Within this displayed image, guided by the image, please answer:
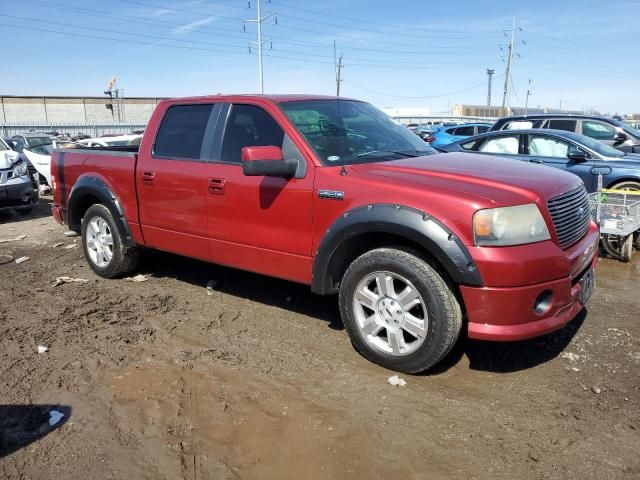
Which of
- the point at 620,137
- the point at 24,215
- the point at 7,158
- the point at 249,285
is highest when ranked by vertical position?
the point at 620,137

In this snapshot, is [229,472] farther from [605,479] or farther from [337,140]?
[337,140]

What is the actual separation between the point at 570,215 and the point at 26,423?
3.68 metres

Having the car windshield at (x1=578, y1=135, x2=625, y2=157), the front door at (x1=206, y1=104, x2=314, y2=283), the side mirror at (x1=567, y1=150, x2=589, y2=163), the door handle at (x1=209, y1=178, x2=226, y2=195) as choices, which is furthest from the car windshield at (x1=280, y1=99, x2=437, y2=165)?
the car windshield at (x1=578, y1=135, x2=625, y2=157)

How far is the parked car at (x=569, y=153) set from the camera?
298 inches

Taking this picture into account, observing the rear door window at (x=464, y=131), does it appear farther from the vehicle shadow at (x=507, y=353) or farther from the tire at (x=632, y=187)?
the vehicle shadow at (x=507, y=353)

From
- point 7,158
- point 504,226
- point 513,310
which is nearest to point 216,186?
point 504,226

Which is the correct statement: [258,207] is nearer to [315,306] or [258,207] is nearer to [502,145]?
[315,306]

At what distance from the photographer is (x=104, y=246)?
5.95m

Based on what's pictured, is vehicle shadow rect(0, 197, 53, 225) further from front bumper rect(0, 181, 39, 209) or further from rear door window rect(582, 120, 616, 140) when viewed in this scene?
rear door window rect(582, 120, 616, 140)

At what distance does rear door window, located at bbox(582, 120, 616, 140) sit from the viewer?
35.5 ft

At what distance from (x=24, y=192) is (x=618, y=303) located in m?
9.69

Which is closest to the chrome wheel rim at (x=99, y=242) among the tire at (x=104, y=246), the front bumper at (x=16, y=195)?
the tire at (x=104, y=246)

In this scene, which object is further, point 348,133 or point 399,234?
point 348,133

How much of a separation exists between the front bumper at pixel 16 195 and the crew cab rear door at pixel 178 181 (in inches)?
232
